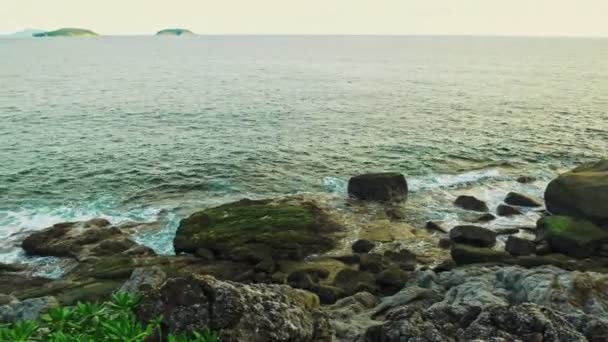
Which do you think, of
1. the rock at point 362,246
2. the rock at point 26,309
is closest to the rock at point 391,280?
the rock at point 362,246

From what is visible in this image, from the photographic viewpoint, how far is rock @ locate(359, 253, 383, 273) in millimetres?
30216

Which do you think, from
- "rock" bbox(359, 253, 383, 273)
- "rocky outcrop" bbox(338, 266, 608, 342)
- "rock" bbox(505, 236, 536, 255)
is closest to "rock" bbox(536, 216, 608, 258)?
"rock" bbox(505, 236, 536, 255)

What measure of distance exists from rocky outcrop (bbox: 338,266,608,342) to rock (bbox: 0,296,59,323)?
12278 mm

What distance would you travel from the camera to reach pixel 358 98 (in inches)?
3725

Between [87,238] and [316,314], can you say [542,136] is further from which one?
[316,314]

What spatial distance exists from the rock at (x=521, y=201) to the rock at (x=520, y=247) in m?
9.49

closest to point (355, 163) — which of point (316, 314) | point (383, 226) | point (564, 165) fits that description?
point (383, 226)

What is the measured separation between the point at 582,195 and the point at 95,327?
33.0m

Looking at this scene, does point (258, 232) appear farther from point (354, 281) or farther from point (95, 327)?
point (95, 327)

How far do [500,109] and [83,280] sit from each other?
69.5 m

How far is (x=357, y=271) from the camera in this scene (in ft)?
94.3

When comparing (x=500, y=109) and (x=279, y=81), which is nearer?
(x=500, y=109)

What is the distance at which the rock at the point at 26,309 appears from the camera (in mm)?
22188

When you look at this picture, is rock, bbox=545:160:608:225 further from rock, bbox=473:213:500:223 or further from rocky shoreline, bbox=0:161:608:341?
rock, bbox=473:213:500:223
